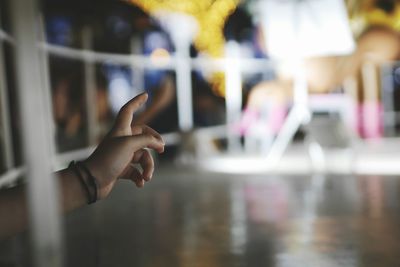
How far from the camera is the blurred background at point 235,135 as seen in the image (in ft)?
7.99

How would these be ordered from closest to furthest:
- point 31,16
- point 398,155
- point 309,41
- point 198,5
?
point 31,16 < point 309,41 < point 398,155 < point 198,5

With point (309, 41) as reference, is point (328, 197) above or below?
below

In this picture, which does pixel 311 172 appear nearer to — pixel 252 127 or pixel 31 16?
pixel 252 127

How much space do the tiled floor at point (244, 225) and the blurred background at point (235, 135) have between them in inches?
0.4

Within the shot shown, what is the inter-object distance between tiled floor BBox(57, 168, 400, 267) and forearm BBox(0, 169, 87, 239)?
1.06m

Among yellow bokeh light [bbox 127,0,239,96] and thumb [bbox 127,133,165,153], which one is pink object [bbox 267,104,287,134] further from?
thumb [bbox 127,133,165,153]

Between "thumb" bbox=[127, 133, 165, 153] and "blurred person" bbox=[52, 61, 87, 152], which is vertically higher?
"blurred person" bbox=[52, 61, 87, 152]

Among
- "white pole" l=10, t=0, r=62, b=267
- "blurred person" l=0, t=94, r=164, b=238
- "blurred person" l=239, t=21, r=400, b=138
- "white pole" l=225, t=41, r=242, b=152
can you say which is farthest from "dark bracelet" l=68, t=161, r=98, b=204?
"white pole" l=225, t=41, r=242, b=152

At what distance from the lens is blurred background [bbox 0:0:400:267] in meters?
2.44

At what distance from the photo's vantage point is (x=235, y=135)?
287 inches

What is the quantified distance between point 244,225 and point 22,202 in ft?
5.86

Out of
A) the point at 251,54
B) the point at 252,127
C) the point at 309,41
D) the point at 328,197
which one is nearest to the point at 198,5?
the point at 251,54

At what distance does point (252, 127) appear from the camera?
673cm

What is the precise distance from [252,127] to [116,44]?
4.80 m
